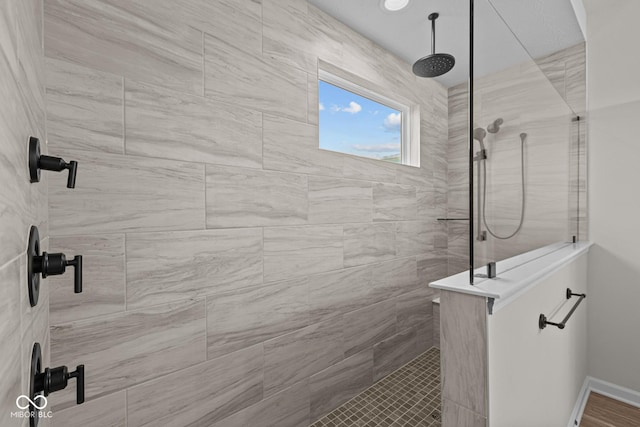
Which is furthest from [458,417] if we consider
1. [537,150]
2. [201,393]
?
[537,150]

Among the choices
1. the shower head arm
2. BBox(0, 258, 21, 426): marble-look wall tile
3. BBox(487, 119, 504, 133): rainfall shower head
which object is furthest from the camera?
the shower head arm

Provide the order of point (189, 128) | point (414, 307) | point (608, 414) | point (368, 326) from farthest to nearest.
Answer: point (414, 307), point (368, 326), point (608, 414), point (189, 128)

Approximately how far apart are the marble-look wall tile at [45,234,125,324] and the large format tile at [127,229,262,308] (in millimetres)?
37

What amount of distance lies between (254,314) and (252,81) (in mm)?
1092

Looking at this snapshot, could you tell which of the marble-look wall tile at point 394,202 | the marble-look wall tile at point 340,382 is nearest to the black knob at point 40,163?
the marble-look wall tile at point 340,382

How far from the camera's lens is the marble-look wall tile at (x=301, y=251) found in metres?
1.52

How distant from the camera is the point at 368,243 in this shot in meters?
2.04

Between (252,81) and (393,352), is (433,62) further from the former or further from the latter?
(393,352)

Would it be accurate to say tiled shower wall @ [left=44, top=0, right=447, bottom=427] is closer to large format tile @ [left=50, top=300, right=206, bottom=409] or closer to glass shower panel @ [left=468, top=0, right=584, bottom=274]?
large format tile @ [left=50, top=300, right=206, bottom=409]

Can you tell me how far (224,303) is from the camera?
4.42ft

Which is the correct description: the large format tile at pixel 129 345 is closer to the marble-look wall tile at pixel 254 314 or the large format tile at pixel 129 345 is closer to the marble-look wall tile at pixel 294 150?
the marble-look wall tile at pixel 254 314

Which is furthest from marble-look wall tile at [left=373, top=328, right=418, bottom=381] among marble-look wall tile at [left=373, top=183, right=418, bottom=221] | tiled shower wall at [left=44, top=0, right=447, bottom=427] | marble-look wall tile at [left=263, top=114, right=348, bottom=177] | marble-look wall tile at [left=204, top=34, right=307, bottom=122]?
→ marble-look wall tile at [left=204, top=34, right=307, bottom=122]

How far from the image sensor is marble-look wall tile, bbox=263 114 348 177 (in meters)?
1.51

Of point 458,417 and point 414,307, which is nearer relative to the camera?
point 458,417
